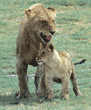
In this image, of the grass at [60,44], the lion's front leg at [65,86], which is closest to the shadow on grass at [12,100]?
the grass at [60,44]

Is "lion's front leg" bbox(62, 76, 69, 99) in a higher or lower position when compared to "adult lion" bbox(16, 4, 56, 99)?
lower

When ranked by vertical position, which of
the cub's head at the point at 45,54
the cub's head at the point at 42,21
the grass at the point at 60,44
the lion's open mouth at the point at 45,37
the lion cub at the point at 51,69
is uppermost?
the cub's head at the point at 42,21

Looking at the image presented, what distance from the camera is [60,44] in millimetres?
13633

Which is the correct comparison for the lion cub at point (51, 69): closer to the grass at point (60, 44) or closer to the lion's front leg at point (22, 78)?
the grass at point (60, 44)

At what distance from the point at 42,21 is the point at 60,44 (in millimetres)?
8301

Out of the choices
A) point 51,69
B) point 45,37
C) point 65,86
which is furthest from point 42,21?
point 65,86

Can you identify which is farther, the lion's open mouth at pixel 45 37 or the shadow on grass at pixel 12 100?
the shadow on grass at pixel 12 100

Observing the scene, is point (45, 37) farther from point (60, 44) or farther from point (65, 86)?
point (60, 44)

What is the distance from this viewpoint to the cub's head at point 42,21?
17.4 ft

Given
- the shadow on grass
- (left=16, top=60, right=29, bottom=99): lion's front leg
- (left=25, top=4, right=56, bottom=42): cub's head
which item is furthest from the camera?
(left=16, top=60, right=29, bottom=99): lion's front leg

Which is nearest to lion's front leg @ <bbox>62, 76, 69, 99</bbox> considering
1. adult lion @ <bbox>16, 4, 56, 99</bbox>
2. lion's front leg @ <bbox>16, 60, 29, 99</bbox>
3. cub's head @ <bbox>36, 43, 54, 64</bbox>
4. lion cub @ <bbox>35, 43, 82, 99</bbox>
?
lion cub @ <bbox>35, 43, 82, 99</bbox>

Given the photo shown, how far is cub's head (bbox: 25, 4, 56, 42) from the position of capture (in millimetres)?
5297

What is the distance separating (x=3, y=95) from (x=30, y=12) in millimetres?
2013

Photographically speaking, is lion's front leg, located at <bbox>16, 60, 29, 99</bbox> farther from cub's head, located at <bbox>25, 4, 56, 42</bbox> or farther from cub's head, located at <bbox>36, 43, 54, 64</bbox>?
cub's head, located at <bbox>25, 4, 56, 42</bbox>
